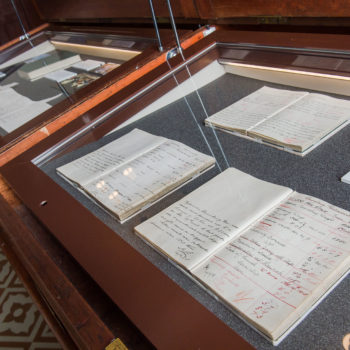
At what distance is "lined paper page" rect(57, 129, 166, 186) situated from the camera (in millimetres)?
1126

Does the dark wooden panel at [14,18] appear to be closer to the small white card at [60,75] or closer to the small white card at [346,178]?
the small white card at [60,75]

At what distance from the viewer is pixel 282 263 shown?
2.19ft

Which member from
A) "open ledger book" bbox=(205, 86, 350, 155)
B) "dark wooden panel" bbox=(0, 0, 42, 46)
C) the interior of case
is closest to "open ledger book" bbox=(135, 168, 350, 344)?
"open ledger book" bbox=(205, 86, 350, 155)

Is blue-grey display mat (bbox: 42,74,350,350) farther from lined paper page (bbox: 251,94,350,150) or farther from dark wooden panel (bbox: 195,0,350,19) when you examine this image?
dark wooden panel (bbox: 195,0,350,19)

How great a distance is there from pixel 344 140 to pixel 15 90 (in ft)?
5.36

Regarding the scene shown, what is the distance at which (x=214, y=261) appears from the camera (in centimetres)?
71

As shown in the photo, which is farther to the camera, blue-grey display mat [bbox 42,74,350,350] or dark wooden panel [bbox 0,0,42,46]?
dark wooden panel [bbox 0,0,42,46]

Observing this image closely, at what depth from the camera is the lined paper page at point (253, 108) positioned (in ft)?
3.75

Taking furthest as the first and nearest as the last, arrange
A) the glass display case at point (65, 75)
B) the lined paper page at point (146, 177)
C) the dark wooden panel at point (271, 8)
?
the glass display case at point (65, 75) → the dark wooden panel at point (271, 8) → the lined paper page at point (146, 177)

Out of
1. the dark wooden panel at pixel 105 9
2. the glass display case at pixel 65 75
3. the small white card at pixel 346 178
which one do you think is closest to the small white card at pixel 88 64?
the glass display case at pixel 65 75

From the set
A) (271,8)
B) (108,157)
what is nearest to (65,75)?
(108,157)

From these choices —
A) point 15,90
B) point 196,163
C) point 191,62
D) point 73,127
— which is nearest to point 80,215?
point 196,163

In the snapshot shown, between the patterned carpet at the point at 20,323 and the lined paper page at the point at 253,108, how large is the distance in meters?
1.47

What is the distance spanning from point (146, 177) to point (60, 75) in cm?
113
